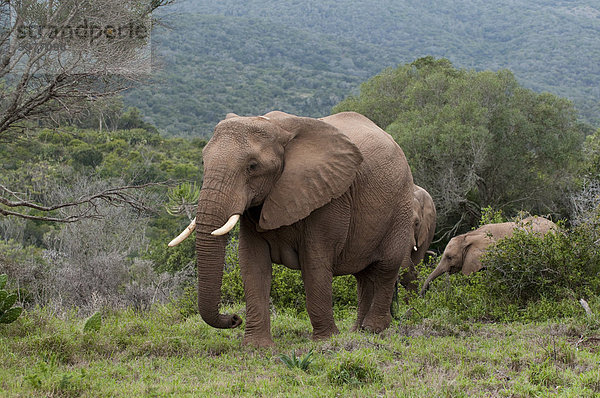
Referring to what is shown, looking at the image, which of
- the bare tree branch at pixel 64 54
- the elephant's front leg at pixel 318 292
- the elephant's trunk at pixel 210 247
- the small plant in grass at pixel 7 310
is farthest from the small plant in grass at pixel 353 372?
the bare tree branch at pixel 64 54

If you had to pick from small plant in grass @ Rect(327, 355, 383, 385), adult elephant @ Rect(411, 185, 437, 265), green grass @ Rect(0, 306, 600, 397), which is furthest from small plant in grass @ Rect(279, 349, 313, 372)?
adult elephant @ Rect(411, 185, 437, 265)

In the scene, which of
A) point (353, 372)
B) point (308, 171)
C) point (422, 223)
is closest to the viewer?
point (353, 372)

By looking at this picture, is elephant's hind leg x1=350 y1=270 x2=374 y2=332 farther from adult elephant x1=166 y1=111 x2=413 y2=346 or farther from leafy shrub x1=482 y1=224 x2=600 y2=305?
leafy shrub x1=482 y1=224 x2=600 y2=305

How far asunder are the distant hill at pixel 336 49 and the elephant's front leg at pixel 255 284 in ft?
184

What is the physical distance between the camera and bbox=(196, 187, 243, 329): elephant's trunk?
5.87 meters

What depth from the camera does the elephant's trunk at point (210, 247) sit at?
587cm

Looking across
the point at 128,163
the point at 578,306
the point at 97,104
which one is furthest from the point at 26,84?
the point at 128,163

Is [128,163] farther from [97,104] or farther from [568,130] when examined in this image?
[97,104]

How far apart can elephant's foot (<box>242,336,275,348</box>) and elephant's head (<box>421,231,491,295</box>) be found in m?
5.96

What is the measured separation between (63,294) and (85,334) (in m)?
7.67

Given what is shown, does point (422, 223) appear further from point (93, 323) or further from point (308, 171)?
point (93, 323)

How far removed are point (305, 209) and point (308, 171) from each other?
16.4 inches

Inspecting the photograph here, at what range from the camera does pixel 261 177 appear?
629 centimetres

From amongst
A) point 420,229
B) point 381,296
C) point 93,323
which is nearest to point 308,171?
point 381,296
